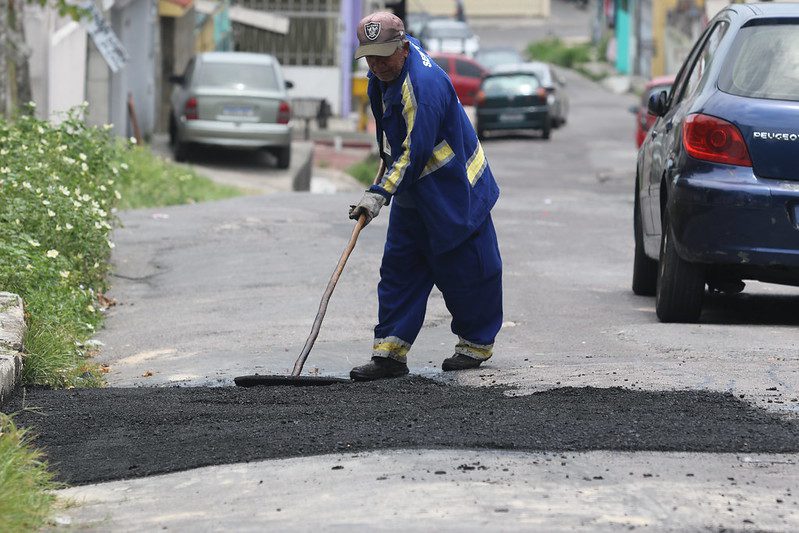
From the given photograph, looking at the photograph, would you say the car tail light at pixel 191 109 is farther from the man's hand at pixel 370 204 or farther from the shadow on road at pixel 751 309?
the man's hand at pixel 370 204

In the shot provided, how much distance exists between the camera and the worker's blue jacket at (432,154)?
7055mm

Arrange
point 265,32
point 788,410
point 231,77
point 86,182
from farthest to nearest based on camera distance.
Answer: point 265,32 < point 231,77 < point 86,182 < point 788,410

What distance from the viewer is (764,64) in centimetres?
829

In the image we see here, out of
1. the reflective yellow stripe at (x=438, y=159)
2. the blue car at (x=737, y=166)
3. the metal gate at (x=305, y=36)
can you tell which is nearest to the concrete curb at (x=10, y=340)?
the reflective yellow stripe at (x=438, y=159)

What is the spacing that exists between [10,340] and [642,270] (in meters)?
4.67

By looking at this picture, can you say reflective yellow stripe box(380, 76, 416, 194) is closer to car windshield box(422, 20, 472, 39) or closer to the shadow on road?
the shadow on road

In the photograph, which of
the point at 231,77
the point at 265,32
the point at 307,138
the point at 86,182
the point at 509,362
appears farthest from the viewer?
the point at 265,32

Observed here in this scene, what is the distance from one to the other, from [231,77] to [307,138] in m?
6.61

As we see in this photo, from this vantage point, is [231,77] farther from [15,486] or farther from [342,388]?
[15,486]

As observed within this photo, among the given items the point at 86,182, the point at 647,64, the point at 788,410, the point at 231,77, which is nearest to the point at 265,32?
the point at 231,77

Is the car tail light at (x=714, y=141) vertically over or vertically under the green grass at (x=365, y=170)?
over

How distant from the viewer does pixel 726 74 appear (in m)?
8.32

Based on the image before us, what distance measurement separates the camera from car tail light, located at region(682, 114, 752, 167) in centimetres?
811

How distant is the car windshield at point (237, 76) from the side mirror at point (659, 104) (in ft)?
48.2
